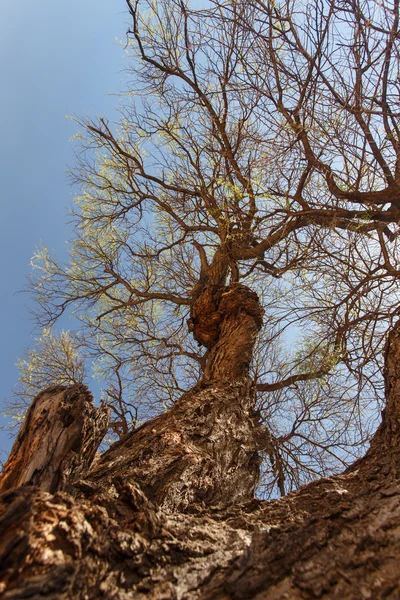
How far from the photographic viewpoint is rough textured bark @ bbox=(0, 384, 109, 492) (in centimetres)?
159

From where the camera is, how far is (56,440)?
1.69 metres

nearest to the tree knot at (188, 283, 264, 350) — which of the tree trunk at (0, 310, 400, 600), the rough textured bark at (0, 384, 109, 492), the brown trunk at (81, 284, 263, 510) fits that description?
the brown trunk at (81, 284, 263, 510)

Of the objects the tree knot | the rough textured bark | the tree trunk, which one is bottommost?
the tree trunk

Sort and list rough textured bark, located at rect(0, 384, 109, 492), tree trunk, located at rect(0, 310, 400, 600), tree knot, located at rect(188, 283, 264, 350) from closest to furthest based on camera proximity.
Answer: tree trunk, located at rect(0, 310, 400, 600)
rough textured bark, located at rect(0, 384, 109, 492)
tree knot, located at rect(188, 283, 264, 350)

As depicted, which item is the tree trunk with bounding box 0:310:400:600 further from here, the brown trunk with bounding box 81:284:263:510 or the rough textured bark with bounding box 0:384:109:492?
the rough textured bark with bounding box 0:384:109:492

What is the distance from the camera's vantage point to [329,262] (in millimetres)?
3424

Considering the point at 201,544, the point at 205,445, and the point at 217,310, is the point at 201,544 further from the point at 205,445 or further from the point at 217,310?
the point at 217,310

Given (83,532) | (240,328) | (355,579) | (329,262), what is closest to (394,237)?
(329,262)

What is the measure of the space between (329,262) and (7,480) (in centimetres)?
288

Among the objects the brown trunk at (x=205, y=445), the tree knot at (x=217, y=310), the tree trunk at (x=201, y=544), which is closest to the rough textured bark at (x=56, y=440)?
the brown trunk at (x=205, y=445)

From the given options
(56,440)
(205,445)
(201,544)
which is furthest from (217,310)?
(201,544)

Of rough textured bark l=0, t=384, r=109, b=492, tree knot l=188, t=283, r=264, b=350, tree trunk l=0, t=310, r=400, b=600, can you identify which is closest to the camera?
tree trunk l=0, t=310, r=400, b=600

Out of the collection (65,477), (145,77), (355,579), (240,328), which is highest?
(145,77)

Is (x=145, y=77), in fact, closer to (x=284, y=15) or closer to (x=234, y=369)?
(x=284, y=15)
